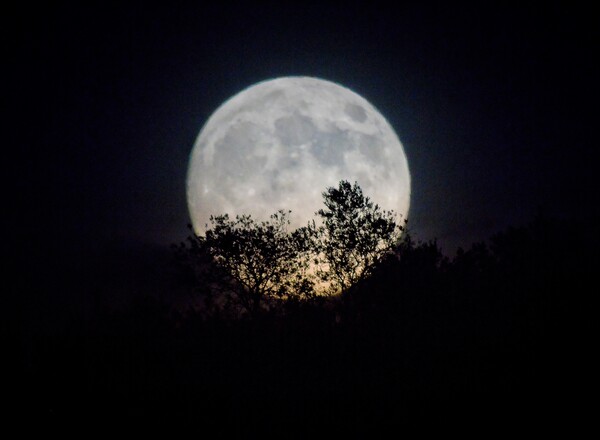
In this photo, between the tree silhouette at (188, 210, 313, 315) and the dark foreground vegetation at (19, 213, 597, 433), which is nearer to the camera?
the dark foreground vegetation at (19, 213, 597, 433)

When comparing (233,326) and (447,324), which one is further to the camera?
(233,326)

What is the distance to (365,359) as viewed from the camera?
22.2 m

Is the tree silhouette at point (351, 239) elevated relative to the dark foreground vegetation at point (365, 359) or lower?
elevated

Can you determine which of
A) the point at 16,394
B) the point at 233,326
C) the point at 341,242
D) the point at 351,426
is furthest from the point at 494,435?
the point at 16,394

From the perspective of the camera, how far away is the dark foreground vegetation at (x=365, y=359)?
53.7ft

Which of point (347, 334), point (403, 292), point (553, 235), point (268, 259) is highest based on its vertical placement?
point (553, 235)

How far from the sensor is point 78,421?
70.5 ft

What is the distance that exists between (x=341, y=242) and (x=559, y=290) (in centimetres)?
1649

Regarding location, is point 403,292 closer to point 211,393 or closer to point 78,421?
point 211,393

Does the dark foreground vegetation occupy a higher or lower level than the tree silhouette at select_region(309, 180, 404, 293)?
lower

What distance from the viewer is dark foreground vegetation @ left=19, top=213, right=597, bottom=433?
1638 cm

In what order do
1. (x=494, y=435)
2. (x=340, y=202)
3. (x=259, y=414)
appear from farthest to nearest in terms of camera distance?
(x=340, y=202) < (x=259, y=414) < (x=494, y=435)

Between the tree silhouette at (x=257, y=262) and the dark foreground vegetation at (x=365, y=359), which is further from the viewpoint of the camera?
the tree silhouette at (x=257, y=262)

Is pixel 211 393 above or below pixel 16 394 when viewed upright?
above
